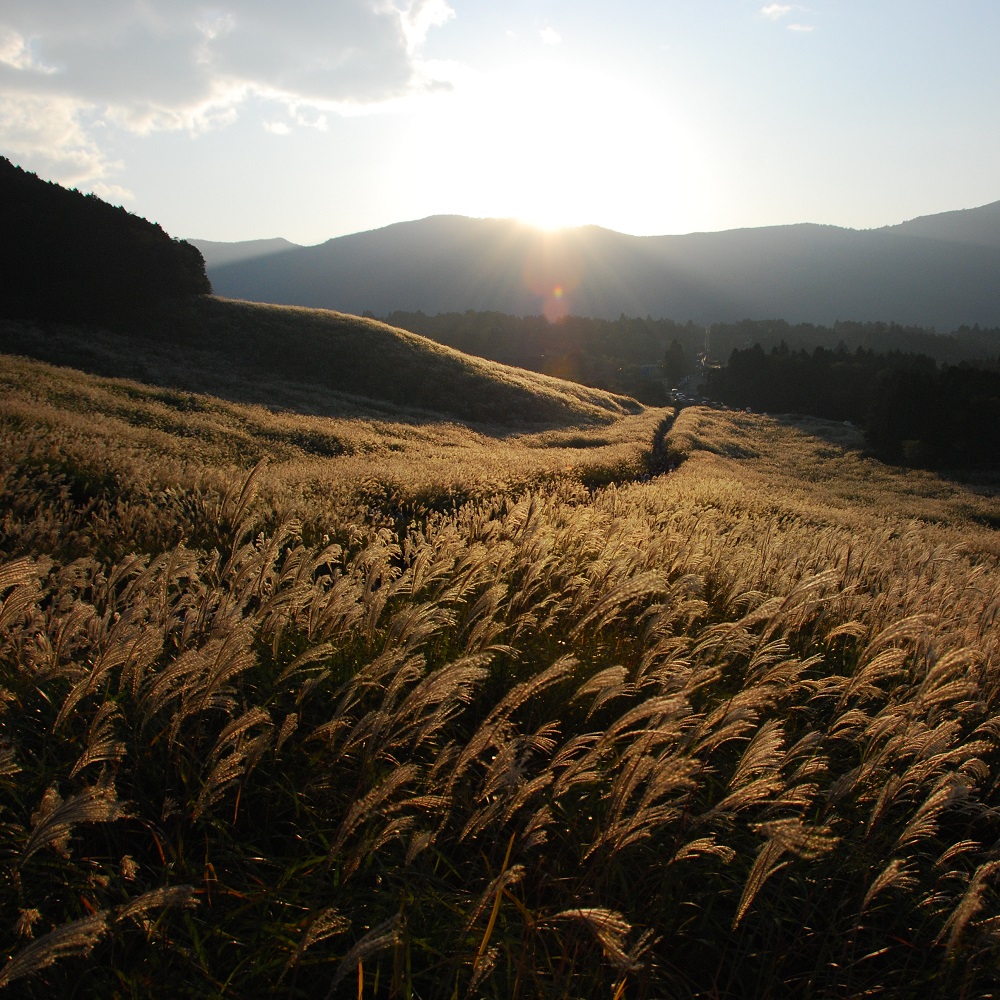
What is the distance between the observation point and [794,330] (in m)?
196

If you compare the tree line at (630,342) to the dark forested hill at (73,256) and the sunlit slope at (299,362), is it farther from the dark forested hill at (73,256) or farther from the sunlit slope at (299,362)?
the dark forested hill at (73,256)

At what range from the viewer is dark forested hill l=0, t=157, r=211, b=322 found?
39312mm

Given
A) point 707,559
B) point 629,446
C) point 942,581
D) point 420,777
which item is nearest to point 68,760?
point 420,777

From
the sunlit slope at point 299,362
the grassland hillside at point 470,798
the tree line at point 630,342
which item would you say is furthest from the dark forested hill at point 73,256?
the tree line at point 630,342

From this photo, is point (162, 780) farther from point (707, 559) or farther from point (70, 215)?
point (70, 215)

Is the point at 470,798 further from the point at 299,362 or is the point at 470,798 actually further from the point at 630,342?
the point at 630,342

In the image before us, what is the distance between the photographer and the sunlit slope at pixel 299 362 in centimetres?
3434

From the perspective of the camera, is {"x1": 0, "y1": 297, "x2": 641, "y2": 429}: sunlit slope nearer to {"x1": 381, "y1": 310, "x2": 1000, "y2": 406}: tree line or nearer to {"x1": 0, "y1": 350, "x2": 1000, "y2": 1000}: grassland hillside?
{"x1": 0, "y1": 350, "x2": 1000, "y2": 1000}: grassland hillside

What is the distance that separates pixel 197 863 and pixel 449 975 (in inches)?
44.2

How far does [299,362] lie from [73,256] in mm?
→ 15696

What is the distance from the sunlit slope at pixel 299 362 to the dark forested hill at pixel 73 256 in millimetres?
2446

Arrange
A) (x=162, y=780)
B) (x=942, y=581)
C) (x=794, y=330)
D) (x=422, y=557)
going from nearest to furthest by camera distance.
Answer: (x=162, y=780) < (x=422, y=557) < (x=942, y=581) < (x=794, y=330)

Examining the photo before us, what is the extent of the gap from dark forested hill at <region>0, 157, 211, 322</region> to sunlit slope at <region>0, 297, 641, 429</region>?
2446mm

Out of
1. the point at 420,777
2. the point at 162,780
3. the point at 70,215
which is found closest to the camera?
the point at 162,780
